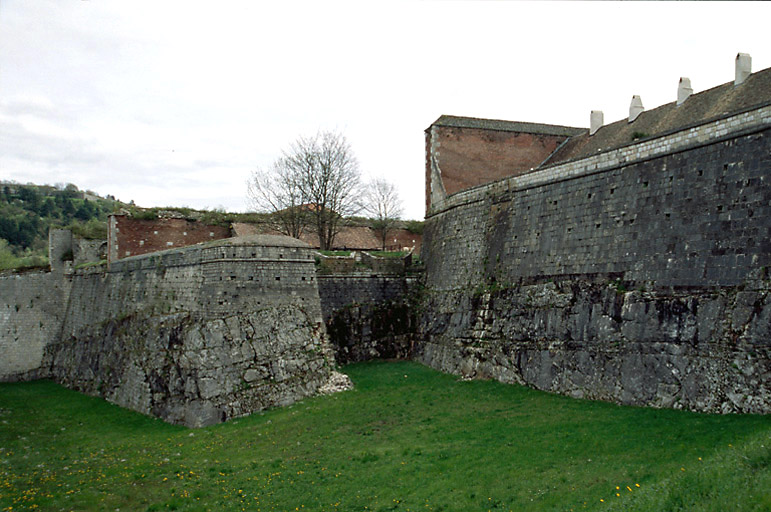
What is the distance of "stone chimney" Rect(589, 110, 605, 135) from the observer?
26.2m

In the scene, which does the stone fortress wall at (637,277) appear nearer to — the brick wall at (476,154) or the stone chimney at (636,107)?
the brick wall at (476,154)

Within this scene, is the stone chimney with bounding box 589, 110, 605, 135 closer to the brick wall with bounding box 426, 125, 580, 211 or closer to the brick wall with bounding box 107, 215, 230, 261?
the brick wall with bounding box 426, 125, 580, 211

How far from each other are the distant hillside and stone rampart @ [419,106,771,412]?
120ft

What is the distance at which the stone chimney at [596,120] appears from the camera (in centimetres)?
2624

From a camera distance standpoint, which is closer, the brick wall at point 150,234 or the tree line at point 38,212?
the brick wall at point 150,234

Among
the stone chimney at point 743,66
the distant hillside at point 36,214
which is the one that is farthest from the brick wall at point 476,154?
the distant hillside at point 36,214

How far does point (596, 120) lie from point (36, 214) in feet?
220

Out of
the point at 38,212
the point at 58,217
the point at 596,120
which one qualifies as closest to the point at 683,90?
the point at 596,120

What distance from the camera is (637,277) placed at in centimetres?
1494

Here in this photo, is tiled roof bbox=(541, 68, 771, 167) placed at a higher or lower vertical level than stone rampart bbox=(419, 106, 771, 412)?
higher

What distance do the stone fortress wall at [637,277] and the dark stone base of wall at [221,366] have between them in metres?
5.94

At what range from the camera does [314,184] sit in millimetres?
32469

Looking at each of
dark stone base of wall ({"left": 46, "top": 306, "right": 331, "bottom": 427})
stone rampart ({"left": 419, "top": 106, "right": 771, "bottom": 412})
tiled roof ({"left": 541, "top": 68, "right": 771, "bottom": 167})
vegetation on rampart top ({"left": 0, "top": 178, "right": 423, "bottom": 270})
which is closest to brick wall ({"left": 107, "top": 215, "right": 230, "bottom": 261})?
vegetation on rampart top ({"left": 0, "top": 178, "right": 423, "bottom": 270})

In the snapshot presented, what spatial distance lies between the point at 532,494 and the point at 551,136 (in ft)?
73.0
